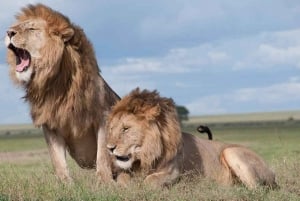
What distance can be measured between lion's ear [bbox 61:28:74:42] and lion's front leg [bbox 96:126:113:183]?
895 mm

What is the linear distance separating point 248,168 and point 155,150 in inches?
40.8

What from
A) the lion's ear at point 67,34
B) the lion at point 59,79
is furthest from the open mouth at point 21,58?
the lion's ear at point 67,34

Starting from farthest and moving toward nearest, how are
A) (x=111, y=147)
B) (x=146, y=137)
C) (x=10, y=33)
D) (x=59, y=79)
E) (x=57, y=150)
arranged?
(x=57, y=150)
(x=59, y=79)
(x=10, y=33)
(x=146, y=137)
(x=111, y=147)

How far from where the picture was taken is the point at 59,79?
674 centimetres

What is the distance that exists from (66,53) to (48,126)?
0.72 m

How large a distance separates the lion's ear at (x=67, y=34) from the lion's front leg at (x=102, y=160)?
2.94 feet

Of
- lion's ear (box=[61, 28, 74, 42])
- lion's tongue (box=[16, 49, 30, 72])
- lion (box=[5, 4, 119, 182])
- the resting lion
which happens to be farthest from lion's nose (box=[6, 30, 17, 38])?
the resting lion

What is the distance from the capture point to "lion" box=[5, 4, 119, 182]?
6.62 m

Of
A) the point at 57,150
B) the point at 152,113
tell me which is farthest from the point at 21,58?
the point at 152,113

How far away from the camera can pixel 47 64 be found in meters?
6.59

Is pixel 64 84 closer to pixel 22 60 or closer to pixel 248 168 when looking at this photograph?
pixel 22 60

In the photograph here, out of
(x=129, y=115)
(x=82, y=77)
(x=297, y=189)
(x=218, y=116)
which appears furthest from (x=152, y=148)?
(x=218, y=116)

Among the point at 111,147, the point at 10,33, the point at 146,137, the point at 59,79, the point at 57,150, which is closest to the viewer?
the point at 111,147

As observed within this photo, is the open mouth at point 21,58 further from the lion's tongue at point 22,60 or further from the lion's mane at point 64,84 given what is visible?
the lion's mane at point 64,84
